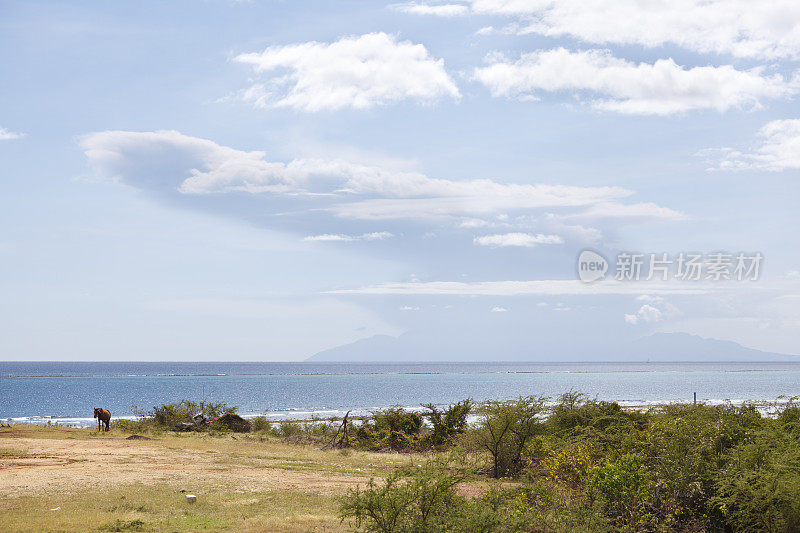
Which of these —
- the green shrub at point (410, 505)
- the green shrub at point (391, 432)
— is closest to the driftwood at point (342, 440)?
the green shrub at point (391, 432)

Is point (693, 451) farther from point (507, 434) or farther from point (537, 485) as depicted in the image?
point (507, 434)

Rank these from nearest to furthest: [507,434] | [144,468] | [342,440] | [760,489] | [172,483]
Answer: [760,489] < [172,483] < [144,468] < [507,434] < [342,440]

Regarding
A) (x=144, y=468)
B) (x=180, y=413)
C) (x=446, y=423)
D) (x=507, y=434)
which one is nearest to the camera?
(x=144, y=468)

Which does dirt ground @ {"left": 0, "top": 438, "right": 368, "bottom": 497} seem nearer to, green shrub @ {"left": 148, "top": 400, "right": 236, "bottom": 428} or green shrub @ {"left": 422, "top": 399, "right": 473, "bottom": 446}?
green shrub @ {"left": 422, "top": 399, "right": 473, "bottom": 446}

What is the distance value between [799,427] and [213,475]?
18.8m

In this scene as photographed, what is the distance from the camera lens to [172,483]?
2173cm

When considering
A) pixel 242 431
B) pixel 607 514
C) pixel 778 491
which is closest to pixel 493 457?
pixel 607 514

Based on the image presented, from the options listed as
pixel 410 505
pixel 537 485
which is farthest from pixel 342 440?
pixel 410 505

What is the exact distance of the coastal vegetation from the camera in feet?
45.3

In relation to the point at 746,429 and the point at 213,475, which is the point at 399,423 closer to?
the point at 213,475

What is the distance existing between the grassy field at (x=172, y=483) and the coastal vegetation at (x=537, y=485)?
0.10 metres

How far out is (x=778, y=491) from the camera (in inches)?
551

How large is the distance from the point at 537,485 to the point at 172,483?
482 inches

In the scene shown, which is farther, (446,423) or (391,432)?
(446,423)
